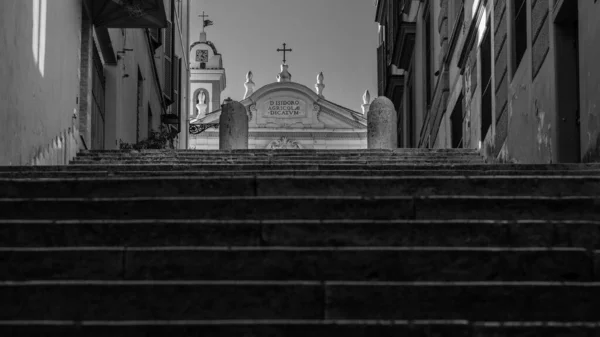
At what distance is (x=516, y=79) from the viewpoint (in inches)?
471

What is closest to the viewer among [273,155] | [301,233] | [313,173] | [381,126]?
[301,233]

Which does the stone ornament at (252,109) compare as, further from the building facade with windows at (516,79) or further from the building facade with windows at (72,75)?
the building facade with windows at (516,79)

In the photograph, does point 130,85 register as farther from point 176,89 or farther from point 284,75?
point 284,75

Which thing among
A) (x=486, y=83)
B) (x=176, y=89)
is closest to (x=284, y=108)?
(x=176, y=89)

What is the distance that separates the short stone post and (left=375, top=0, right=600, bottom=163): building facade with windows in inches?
132

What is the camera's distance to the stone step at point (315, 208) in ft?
21.8

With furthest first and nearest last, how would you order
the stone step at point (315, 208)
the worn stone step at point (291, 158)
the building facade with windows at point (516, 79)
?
the worn stone step at point (291, 158) < the building facade with windows at point (516, 79) < the stone step at point (315, 208)

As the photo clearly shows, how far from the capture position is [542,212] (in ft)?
21.9

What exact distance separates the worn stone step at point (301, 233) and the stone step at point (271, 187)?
2.53 ft

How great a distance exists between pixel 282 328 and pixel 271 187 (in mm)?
1977

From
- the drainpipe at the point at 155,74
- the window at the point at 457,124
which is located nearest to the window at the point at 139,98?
the drainpipe at the point at 155,74

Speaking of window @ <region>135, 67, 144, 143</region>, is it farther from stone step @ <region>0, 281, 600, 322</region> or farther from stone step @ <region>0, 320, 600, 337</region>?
stone step @ <region>0, 320, 600, 337</region>

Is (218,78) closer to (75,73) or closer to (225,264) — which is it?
(75,73)

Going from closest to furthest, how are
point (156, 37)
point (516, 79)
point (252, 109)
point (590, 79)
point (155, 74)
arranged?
point (590, 79)
point (516, 79)
point (156, 37)
point (155, 74)
point (252, 109)
